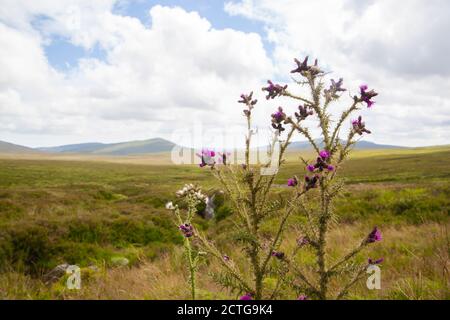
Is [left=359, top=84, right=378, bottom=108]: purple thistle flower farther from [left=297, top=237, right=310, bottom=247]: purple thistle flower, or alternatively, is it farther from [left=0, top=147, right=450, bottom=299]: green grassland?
[left=297, top=237, right=310, bottom=247]: purple thistle flower

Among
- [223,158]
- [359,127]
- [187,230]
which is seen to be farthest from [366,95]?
[187,230]

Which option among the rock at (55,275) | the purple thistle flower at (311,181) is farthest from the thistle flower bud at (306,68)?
the rock at (55,275)

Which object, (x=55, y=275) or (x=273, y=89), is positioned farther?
(x=55, y=275)

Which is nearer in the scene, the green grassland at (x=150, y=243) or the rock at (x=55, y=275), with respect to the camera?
the green grassland at (x=150, y=243)

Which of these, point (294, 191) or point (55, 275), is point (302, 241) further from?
point (55, 275)

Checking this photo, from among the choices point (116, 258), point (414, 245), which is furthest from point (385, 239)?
point (116, 258)

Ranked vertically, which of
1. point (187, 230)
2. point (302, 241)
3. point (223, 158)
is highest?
point (223, 158)

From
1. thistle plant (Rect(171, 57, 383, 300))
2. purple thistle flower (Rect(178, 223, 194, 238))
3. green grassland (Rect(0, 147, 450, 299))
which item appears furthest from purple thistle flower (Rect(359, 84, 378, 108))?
purple thistle flower (Rect(178, 223, 194, 238))

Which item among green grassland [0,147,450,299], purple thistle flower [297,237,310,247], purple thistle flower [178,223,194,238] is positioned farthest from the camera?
green grassland [0,147,450,299]

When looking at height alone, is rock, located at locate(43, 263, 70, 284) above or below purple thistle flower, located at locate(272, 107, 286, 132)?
below

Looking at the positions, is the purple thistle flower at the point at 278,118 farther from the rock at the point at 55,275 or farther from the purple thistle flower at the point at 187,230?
the rock at the point at 55,275

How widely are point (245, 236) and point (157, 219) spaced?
60.0 ft

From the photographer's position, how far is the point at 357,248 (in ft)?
11.9
